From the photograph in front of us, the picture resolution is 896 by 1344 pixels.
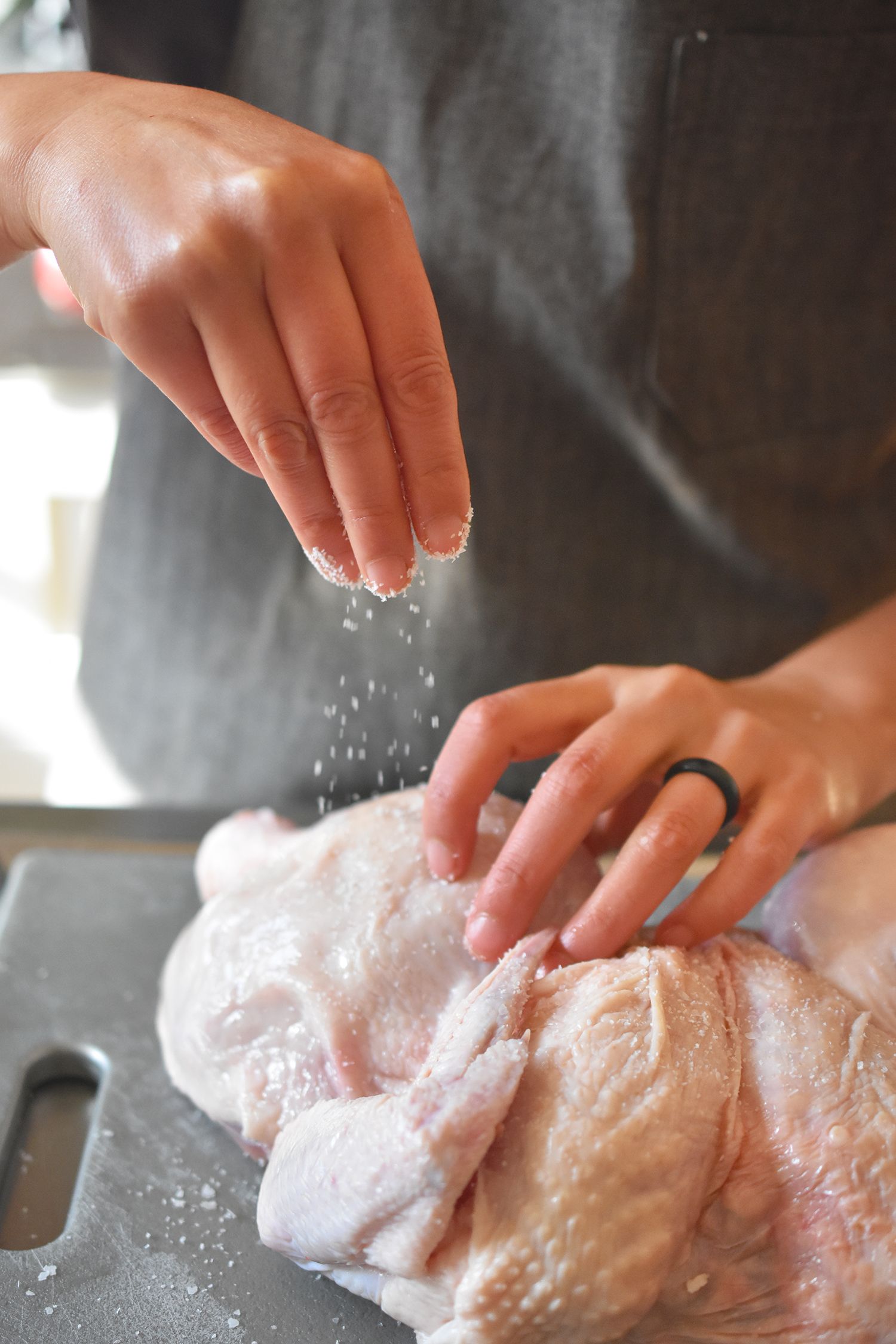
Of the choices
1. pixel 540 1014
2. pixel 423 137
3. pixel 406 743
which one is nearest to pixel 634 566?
pixel 406 743

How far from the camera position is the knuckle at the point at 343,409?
647 millimetres

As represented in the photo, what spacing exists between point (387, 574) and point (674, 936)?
0.36 m

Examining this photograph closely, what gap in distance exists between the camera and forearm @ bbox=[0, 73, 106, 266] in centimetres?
71

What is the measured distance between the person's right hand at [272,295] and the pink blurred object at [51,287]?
5.52 ft

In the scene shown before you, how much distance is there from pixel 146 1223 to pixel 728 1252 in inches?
16.2

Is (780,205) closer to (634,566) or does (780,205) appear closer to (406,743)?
(634,566)

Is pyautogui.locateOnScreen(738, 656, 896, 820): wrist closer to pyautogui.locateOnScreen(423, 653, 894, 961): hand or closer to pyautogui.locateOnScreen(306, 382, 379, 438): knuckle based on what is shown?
pyautogui.locateOnScreen(423, 653, 894, 961): hand

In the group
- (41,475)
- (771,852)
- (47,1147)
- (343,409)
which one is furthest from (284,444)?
(41,475)

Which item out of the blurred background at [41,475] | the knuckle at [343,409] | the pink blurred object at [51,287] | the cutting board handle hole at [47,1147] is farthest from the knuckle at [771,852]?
the pink blurred object at [51,287]

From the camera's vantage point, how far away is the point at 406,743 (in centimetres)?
127

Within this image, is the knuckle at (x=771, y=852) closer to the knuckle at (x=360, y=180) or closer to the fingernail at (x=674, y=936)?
the fingernail at (x=674, y=936)

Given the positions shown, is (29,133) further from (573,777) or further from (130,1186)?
(130,1186)

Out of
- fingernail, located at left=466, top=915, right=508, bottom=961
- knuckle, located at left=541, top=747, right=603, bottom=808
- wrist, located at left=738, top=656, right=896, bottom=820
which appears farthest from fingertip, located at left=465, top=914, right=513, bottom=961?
wrist, located at left=738, top=656, right=896, bottom=820

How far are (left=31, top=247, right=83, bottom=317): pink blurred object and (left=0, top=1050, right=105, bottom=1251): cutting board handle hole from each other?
1672 millimetres
